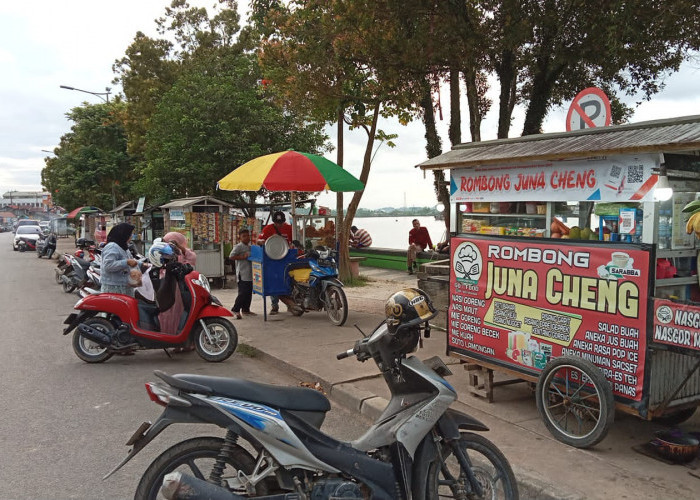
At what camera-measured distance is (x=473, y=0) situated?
854 centimetres

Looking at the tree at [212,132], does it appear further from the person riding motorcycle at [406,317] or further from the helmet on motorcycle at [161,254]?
the person riding motorcycle at [406,317]

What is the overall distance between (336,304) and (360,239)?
12022 millimetres

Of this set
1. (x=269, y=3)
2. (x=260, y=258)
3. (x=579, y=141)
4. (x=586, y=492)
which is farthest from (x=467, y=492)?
(x=269, y=3)

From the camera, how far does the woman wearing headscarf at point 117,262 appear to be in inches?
289

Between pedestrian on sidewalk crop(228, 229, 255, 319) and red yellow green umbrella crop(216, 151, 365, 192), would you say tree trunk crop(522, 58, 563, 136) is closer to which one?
red yellow green umbrella crop(216, 151, 365, 192)

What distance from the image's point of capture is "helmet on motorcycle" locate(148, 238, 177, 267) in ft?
23.4

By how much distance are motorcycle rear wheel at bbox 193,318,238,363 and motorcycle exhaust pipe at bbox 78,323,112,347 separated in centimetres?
105

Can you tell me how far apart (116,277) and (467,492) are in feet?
19.3

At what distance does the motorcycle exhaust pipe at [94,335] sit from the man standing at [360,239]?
1442 cm

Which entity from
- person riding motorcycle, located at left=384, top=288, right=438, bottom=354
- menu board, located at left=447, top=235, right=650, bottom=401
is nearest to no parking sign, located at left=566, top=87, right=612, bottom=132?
menu board, located at left=447, top=235, right=650, bottom=401

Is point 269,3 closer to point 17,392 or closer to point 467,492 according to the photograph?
point 17,392

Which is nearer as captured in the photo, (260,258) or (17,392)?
(17,392)

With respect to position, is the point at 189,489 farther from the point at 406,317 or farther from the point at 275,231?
the point at 275,231

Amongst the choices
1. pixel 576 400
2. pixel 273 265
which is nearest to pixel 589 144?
pixel 576 400
